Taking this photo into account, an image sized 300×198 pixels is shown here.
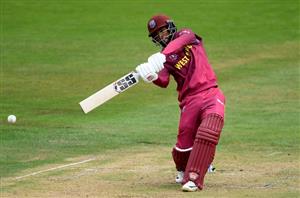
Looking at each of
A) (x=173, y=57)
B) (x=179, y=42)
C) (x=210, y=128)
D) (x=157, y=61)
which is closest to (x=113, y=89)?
(x=157, y=61)

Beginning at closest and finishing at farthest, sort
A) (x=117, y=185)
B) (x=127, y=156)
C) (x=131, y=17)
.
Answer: (x=117, y=185) → (x=127, y=156) → (x=131, y=17)

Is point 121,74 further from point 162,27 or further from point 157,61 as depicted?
point 157,61

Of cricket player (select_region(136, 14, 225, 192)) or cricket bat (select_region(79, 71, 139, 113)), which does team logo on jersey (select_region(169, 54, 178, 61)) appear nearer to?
cricket player (select_region(136, 14, 225, 192))

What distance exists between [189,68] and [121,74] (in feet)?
44.9

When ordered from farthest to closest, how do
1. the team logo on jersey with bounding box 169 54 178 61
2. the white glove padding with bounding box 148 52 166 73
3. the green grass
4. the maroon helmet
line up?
1. the green grass
2. the maroon helmet
3. the team logo on jersey with bounding box 169 54 178 61
4. the white glove padding with bounding box 148 52 166 73

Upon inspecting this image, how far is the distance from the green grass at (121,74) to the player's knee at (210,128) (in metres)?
3.40

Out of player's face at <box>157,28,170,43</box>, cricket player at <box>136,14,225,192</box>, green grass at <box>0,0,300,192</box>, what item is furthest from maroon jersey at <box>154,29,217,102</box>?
green grass at <box>0,0,300,192</box>

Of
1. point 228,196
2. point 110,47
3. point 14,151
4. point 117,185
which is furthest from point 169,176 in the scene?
point 110,47

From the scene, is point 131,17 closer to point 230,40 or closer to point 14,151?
point 230,40

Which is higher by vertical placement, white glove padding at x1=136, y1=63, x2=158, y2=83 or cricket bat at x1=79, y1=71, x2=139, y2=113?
white glove padding at x1=136, y1=63, x2=158, y2=83

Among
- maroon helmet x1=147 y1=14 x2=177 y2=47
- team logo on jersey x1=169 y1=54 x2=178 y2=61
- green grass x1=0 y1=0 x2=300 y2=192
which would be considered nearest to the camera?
team logo on jersey x1=169 y1=54 x2=178 y2=61

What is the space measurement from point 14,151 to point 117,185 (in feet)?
13.2

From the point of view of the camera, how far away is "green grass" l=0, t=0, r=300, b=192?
627 inches

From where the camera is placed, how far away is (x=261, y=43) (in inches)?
1143
